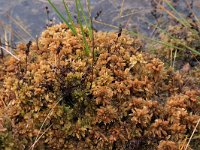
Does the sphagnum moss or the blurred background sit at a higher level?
the blurred background

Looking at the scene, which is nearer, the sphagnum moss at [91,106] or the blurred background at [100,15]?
the sphagnum moss at [91,106]

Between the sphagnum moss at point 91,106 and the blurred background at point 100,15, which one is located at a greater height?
the blurred background at point 100,15

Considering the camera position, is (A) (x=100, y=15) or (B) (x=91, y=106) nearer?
(B) (x=91, y=106)

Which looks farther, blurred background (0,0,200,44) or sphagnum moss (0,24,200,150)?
blurred background (0,0,200,44)

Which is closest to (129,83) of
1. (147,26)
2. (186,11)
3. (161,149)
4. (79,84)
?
(79,84)

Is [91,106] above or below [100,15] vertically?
below

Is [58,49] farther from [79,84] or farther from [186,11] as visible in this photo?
[186,11]

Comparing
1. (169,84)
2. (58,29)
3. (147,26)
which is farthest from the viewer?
(147,26)

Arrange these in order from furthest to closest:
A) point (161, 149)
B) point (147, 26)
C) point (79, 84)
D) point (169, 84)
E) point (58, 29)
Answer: point (147, 26) → point (58, 29) → point (169, 84) → point (79, 84) → point (161, 149)
